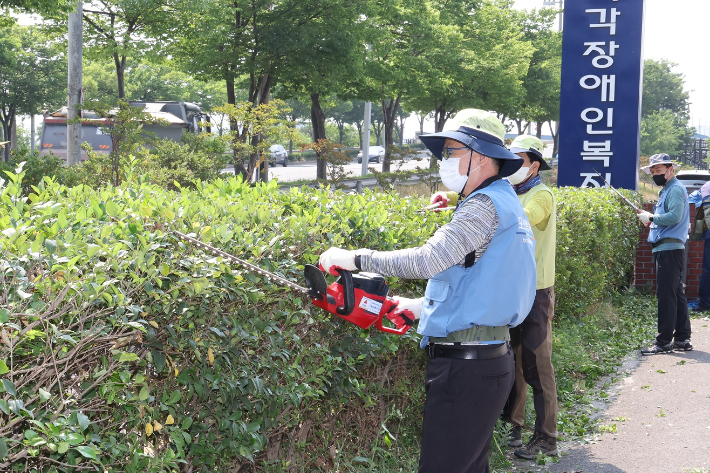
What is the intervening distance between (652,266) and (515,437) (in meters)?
6.68

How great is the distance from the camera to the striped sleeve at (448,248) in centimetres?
270

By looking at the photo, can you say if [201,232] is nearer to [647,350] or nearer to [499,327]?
[499,327]

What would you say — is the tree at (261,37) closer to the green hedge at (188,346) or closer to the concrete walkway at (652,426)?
the concrete walkway at (652,426)

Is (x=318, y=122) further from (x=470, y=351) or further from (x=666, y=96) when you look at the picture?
(x=666, y=96)

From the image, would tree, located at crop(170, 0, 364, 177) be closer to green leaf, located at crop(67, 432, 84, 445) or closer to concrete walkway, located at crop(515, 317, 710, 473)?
concrete walkway, located at crop(515, 317, 710, 473)

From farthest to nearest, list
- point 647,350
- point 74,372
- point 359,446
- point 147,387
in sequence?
point 647,350
point 359,446
point 147,387
point 74,372

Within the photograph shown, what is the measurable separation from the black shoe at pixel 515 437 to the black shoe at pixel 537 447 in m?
0.14

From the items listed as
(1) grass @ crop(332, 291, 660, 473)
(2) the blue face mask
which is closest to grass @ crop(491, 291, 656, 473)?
(1) grass @ crop(332, 291, 660, 473)

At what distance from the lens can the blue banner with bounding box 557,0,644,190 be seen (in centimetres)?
1221

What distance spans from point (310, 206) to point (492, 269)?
149cm

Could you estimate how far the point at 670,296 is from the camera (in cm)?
721

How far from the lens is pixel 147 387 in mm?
2311

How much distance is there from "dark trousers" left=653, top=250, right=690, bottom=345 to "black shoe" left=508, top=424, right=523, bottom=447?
10.1ft

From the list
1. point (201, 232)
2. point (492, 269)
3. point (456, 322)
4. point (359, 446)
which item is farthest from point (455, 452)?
point (201, 232)
